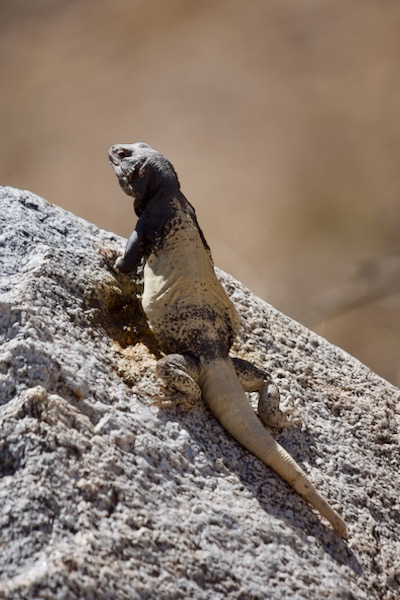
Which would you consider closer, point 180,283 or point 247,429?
point 247,429

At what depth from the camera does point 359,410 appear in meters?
3.66

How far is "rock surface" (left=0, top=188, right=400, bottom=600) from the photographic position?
2.39 meters

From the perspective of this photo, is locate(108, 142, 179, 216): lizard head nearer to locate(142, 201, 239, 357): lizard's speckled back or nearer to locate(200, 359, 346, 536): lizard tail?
locate(142, 201, 239, 357): lizard's speckled back

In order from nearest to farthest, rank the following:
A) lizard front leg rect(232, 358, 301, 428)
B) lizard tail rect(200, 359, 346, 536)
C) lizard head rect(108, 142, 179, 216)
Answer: lizard tail rect(200, 359, 346, 536) → lizard front leg rect(232, 358, 301, 428) → lizard head rect(108, 142, 179, 216)

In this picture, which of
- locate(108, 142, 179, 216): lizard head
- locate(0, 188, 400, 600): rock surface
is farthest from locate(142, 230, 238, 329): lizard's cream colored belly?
locate(108, 142, 179, 216): lizard head

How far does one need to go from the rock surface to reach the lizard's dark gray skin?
8 centimetres

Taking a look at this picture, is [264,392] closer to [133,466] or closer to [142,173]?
[133,466]

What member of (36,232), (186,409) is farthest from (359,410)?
(36,232)

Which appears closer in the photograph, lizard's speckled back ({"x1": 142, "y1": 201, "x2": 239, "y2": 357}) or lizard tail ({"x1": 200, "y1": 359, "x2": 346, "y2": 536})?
lizard tail ({"x1": 200, "y1": 359, "x2": 346, "y2": 536})

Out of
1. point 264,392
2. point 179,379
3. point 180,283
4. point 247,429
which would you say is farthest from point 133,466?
point 180,283

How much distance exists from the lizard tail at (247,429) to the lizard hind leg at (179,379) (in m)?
0.08

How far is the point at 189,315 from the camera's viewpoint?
3.28 m

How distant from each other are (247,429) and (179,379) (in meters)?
0.36

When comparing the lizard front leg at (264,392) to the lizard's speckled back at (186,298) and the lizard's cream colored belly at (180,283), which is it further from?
the lizard's cream colored belly at (180,283)
